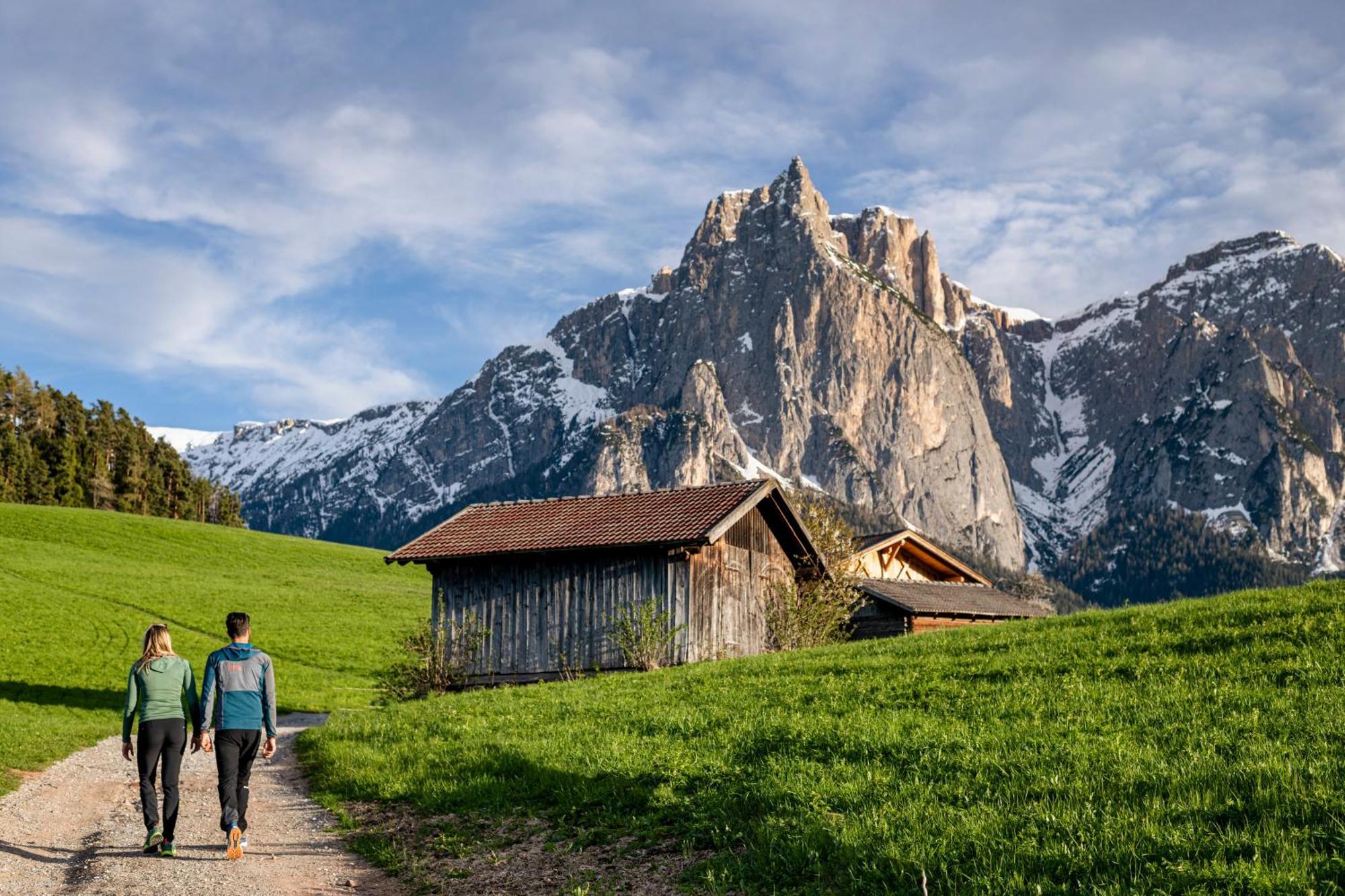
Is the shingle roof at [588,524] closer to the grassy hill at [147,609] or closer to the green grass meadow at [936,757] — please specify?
the green grass meadow at [936,757]

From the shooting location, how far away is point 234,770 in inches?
455

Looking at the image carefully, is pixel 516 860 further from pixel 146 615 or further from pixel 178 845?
pixel 146 615

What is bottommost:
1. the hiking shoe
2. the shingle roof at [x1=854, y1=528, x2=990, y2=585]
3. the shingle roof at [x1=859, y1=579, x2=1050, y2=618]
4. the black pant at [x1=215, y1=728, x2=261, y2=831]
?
the hiking shoe

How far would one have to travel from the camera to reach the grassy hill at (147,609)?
31.4 metres

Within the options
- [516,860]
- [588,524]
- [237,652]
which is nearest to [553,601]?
[588,524]

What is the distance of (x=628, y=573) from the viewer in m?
30.3

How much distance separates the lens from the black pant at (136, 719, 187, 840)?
11.3 metres

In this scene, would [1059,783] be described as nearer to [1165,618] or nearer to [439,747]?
[439,747]

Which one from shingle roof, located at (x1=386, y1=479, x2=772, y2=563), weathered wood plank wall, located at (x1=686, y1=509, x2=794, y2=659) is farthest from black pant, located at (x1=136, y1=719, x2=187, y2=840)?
weathered wood plank wall, located at (x1=686, y1=509, x2=794, y2=659)

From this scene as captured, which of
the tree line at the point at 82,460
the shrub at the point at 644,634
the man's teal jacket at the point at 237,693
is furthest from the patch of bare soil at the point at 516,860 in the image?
the tree line at the point at 82,460

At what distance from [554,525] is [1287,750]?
24881 millimetres

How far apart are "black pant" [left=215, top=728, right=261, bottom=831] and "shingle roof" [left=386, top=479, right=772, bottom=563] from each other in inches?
705

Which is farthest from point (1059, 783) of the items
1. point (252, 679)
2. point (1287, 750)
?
point (252, 679)

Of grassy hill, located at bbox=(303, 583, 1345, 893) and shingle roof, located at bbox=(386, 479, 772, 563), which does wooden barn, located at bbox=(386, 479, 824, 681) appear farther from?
grassy hill, located at bbox=(303, 583, 1345, 893)
